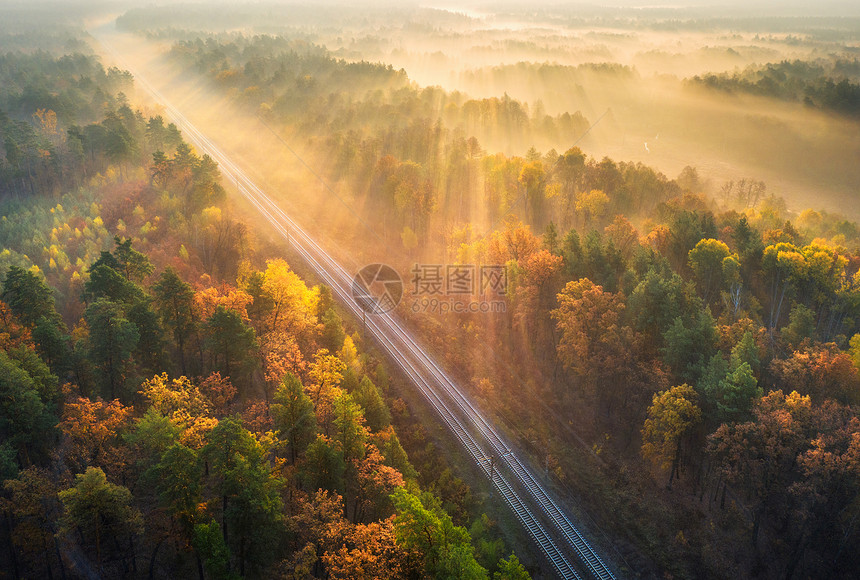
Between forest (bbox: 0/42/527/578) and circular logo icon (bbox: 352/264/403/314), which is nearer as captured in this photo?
forest (bbox: 0/42/527/578)

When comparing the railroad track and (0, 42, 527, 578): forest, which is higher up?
(0, 42, 527, 578): forest

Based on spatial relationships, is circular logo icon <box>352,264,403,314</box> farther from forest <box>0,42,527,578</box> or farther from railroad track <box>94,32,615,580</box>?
forest <box>0,42,527,578</box>

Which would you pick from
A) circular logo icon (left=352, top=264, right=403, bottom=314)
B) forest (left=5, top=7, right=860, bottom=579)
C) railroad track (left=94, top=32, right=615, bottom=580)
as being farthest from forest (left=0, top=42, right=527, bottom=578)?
circular logo icon (left=352, top=264, right=403, bottom=314)

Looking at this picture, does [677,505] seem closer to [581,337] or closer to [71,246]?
[581,337]

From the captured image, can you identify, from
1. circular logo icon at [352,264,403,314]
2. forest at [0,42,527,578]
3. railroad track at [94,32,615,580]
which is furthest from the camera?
circular logo icon at [352,264,403,314]

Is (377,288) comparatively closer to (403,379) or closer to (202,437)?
(403,379)

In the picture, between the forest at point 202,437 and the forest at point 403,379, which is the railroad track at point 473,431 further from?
the forest at point 202,437

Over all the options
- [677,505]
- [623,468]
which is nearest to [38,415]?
[623,468]
